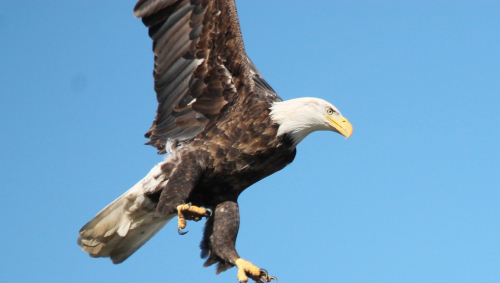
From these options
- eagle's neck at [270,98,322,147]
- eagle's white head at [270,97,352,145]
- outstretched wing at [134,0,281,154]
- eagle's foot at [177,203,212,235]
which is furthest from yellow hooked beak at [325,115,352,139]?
eagle's foot at [177,203,212,235]

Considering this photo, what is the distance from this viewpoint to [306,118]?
699cm

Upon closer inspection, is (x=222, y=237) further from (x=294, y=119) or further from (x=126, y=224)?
(x=294, y=119)

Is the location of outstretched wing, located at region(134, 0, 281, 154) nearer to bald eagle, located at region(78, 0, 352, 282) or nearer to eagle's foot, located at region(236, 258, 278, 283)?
bald eagle, located at region(78, 0, 352, 282)

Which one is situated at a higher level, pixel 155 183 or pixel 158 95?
pixel 158 95

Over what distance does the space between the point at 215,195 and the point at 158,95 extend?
99 cm

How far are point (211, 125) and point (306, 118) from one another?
78cm

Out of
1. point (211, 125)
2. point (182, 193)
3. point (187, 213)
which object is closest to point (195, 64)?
point (211, 125)

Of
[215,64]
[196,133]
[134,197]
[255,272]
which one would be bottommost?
[255,272]

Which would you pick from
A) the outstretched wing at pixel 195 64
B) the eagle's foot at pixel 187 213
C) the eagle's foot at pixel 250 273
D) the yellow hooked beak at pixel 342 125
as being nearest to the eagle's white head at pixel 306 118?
the yellow hooked beak at pixel 342 125

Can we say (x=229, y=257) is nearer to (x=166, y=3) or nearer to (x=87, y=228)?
(x=87, y=228)

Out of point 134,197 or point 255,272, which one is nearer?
point 255,272

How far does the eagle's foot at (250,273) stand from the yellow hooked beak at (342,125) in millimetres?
1250

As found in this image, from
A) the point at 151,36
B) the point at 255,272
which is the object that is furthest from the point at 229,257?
the point at 151,36

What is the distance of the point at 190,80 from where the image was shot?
716cm
